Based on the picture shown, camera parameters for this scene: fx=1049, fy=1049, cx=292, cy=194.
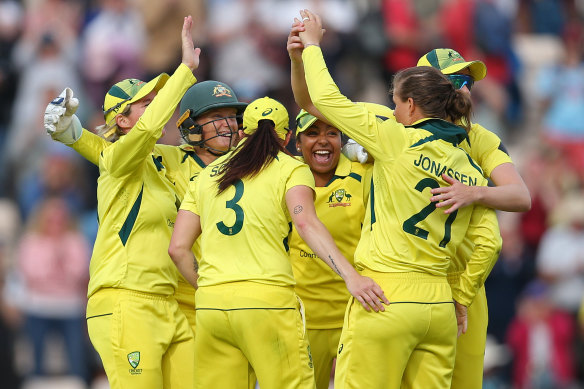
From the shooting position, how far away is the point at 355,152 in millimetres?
7051

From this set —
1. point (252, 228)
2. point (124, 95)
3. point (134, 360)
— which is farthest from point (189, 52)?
point (134, 360)

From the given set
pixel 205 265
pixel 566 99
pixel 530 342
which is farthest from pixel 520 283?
pixel 205 265

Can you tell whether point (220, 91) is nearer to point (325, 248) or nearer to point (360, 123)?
point (360, 123)

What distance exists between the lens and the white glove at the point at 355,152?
693cm

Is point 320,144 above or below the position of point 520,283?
above

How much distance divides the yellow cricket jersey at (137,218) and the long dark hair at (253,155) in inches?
22.5

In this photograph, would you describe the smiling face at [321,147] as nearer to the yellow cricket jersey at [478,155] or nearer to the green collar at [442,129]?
the yellow cricket jersey at [478,155]

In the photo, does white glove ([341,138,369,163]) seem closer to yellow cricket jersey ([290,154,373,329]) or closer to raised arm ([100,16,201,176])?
yellow cricket jersey ([290,154,373,329])

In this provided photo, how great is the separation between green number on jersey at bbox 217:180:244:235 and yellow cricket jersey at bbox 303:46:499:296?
2.19ft

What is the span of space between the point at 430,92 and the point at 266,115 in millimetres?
965

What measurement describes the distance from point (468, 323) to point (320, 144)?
1.51 meters

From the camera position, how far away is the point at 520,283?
12.5 metres

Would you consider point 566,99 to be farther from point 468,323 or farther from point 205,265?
→ point 205,265

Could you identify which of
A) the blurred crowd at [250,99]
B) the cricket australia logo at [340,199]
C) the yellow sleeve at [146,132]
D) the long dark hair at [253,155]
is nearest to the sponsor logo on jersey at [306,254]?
the cricket australia logo at [340,199]
